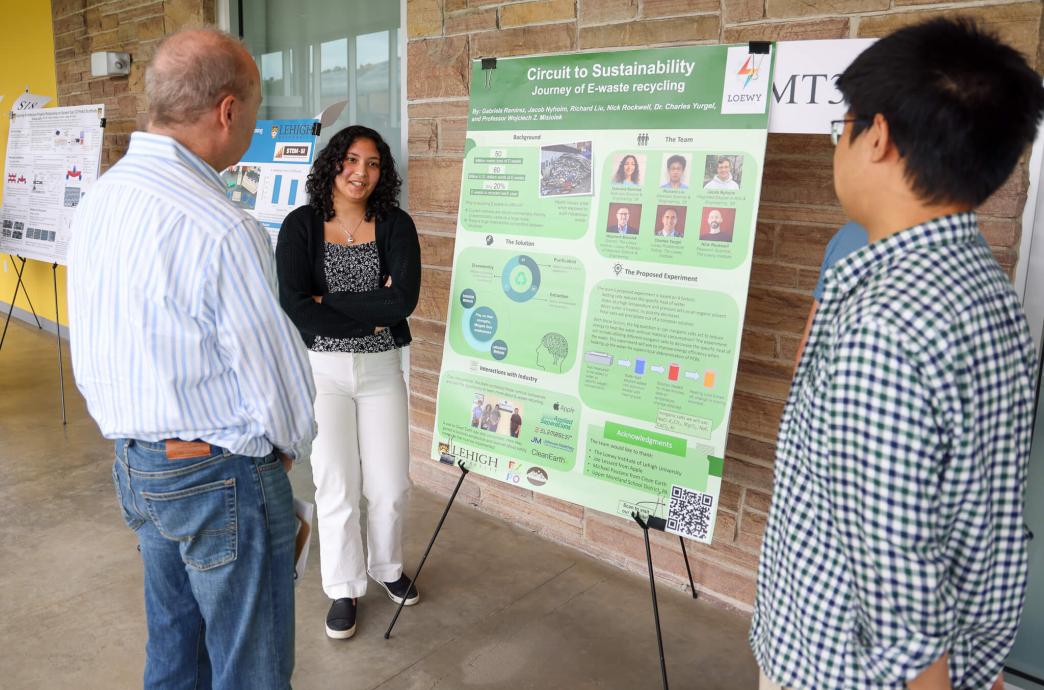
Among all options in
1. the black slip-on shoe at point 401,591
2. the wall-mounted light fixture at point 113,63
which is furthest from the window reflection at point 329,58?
the black slip-on shoe at point 401,591

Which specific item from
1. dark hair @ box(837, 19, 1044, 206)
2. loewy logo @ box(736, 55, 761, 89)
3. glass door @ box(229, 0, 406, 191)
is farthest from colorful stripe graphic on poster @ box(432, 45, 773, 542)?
glass door @ box(229, 0, 406, 191)

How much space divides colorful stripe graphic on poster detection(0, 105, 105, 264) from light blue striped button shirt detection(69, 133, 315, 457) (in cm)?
366

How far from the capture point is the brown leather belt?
1368mm

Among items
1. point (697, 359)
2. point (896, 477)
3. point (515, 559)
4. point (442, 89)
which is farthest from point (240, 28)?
point (896, 477)

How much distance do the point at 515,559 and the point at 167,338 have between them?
6.21 ft

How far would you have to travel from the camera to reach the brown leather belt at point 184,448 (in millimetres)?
1368

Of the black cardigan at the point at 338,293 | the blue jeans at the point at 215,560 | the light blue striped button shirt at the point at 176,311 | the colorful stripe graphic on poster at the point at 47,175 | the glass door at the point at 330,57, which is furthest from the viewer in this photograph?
the colorful stripe graphic on poster at the point at 47,175

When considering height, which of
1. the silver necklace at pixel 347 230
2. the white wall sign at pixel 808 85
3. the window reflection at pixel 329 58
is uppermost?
the window reflection at pixel 329 58

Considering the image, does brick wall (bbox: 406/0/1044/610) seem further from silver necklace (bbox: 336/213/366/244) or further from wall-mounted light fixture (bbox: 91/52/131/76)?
wall-mounted light fixture (bbox: 91/52/131/76)

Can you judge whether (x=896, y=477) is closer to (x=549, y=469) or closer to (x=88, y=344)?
(x=88, y=344)

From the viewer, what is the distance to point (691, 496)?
2.06 meters

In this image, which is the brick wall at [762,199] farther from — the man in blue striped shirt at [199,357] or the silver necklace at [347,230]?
→ the man in blue striped shirt at [199,357]

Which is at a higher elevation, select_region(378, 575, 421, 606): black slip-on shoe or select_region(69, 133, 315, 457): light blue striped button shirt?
select_region(69, 133, 315, 457): light blue striped button shirt

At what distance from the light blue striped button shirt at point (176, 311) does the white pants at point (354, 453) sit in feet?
3.27
